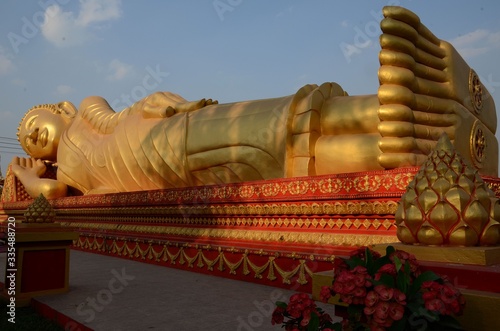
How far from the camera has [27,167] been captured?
39.0ft

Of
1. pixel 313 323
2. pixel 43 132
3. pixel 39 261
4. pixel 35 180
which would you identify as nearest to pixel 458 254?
pixel 313 323

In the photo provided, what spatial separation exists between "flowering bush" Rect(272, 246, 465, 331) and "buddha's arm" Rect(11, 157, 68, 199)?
10019 mm

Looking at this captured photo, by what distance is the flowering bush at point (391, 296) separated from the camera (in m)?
1.22

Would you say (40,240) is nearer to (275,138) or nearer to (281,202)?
(281,202)

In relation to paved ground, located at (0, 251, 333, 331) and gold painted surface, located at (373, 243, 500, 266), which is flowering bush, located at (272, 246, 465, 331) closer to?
gold painted surface, located at (373, 243, 500, 266)

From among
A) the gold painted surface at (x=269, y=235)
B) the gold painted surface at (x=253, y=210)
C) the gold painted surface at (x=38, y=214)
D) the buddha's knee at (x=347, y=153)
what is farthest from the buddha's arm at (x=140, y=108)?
the gold painted surface at (x=38, y=214)

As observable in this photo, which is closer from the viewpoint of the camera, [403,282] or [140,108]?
[403,282]

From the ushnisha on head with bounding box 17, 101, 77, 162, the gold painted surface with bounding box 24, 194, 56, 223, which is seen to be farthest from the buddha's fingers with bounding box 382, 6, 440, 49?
the ushnisha on head with bounding box 17, 101, 77, 162

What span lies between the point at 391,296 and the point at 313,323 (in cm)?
34

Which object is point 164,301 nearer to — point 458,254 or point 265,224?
point 265,224

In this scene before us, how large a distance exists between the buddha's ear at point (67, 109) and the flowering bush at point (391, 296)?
36.8 feet

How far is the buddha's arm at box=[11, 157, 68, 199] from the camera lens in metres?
10.3

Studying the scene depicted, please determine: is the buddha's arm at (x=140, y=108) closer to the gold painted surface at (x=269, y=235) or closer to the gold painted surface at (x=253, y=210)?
the gold painted surface at (x=253, y=210)

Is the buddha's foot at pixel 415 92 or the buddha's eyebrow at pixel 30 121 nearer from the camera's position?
the buddha's foot at pixel 415 92
